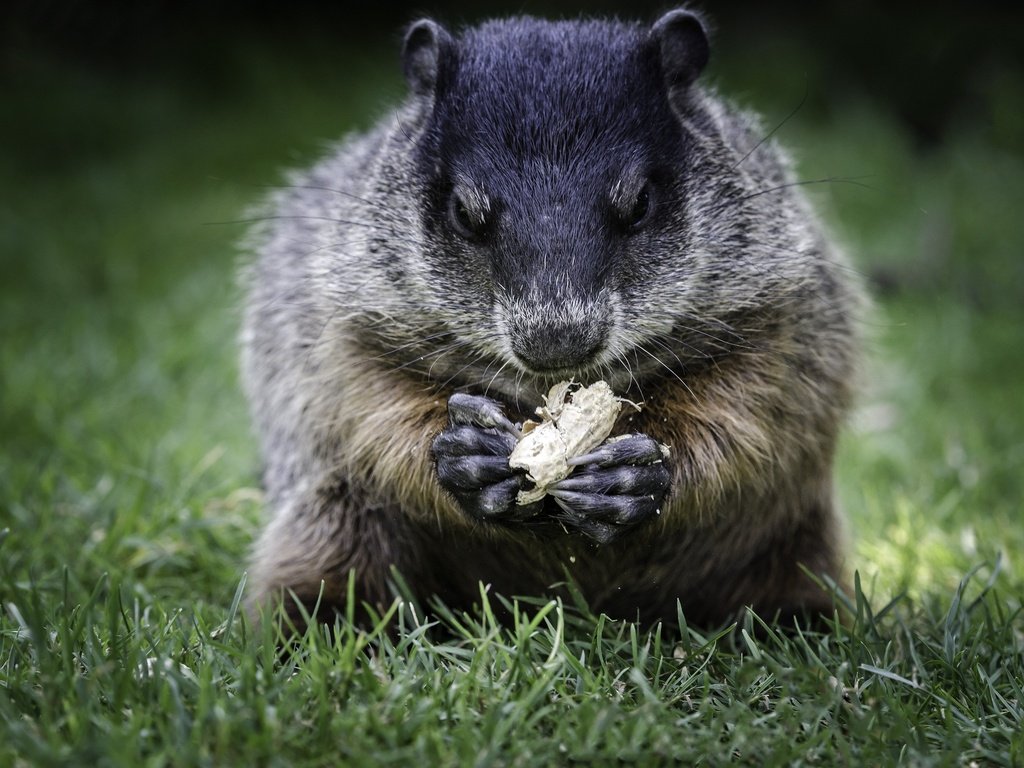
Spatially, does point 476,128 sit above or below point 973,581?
above

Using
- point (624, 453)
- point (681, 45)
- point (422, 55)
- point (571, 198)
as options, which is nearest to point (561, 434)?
point (624, 453)

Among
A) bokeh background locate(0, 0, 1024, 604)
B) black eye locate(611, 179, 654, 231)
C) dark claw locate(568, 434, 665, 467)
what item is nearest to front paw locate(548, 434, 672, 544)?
dark claw locate(568, 434, 665, 467)

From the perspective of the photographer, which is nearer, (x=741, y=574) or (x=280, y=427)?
(x=741, y=574)

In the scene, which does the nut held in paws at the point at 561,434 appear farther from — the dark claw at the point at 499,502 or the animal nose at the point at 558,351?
the animal nose at the point at 558,351

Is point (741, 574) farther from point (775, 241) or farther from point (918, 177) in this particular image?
point (918, 177)

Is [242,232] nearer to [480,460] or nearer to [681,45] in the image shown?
[681,45]

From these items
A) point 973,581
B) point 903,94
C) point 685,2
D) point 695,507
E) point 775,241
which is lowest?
point 973,581

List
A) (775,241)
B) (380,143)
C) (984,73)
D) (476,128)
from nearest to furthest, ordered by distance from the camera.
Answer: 1. (476,128)
2. (775,241)
3. (380,143)
4. (984,73)

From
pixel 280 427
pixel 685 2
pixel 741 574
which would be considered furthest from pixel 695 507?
pixel 685 2
